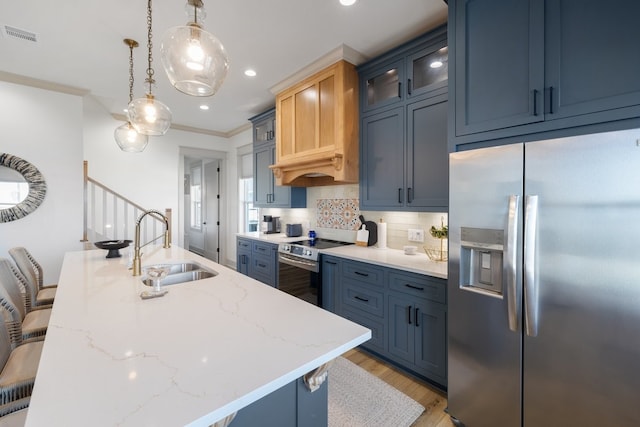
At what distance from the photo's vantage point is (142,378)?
0.75 metres

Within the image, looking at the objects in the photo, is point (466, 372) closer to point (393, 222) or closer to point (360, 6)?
point (393, 222)

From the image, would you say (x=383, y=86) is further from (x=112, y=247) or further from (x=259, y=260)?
(x=112, y=247)

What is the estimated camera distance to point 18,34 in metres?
2.46

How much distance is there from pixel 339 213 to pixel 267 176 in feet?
4.56

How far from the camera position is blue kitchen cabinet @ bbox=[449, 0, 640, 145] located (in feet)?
4.04

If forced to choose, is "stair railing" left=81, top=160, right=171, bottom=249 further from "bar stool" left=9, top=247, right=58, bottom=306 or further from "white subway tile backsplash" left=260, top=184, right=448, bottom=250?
"white subway tile backsplash" left=260, top=184, right=448, bottom=250

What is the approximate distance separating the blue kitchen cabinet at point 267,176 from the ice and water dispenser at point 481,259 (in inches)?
102

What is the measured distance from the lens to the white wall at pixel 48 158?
131 inches

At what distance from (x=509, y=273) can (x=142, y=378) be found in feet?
5.30

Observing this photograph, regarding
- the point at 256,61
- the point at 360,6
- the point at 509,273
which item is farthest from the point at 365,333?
the point at 256,61

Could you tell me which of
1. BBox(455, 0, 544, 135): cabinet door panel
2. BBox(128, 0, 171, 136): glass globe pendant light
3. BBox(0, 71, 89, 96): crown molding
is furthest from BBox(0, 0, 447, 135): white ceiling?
BBox(455, 0, 544, 135): cabinet door panel

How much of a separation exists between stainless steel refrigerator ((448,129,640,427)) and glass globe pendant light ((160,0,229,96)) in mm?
1488

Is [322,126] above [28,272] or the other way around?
above

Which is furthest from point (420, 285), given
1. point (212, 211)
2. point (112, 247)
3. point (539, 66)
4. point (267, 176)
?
point (212, 211)
